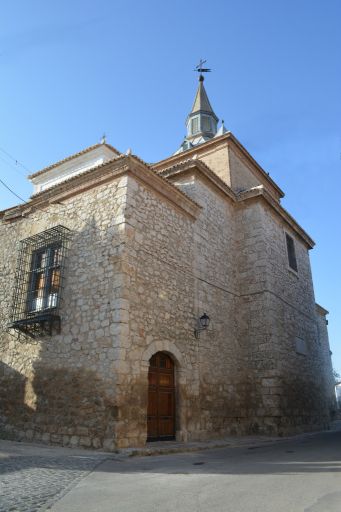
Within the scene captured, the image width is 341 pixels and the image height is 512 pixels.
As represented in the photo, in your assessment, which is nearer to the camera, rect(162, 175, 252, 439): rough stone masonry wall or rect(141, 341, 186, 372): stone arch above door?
rect(141, 341, 186, 372): stone arch above door

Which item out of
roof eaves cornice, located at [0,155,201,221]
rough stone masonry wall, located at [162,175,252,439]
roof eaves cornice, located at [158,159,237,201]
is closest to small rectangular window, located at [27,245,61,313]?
roof eaves cornice, located at [0,155,201,221]

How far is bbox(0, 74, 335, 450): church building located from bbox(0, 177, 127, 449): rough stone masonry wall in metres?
0.03

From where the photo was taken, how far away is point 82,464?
5141 mm

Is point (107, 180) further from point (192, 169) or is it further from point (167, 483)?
point (167, 483)

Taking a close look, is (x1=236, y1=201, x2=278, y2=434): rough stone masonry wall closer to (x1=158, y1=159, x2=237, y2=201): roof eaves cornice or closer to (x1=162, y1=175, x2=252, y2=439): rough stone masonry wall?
(x1=162, y1=175, x2=252, y2=439): rough stone masonry wall

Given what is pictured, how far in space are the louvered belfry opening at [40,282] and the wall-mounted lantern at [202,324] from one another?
309 cm

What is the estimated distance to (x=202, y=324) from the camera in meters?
9.16

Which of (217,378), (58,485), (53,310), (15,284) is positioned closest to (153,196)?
(53,310)

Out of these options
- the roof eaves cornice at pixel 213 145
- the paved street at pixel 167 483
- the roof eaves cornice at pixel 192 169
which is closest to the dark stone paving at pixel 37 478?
the paved street at pixel 167 483

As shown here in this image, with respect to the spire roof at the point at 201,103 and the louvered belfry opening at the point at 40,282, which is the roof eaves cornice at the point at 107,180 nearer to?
the louvered belfry opening at the point at 40,282

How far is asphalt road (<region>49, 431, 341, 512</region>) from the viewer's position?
3162 mm

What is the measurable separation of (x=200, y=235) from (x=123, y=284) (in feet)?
12.0

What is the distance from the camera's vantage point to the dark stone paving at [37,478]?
10.6 feet

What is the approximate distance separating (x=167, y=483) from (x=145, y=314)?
150 inches
